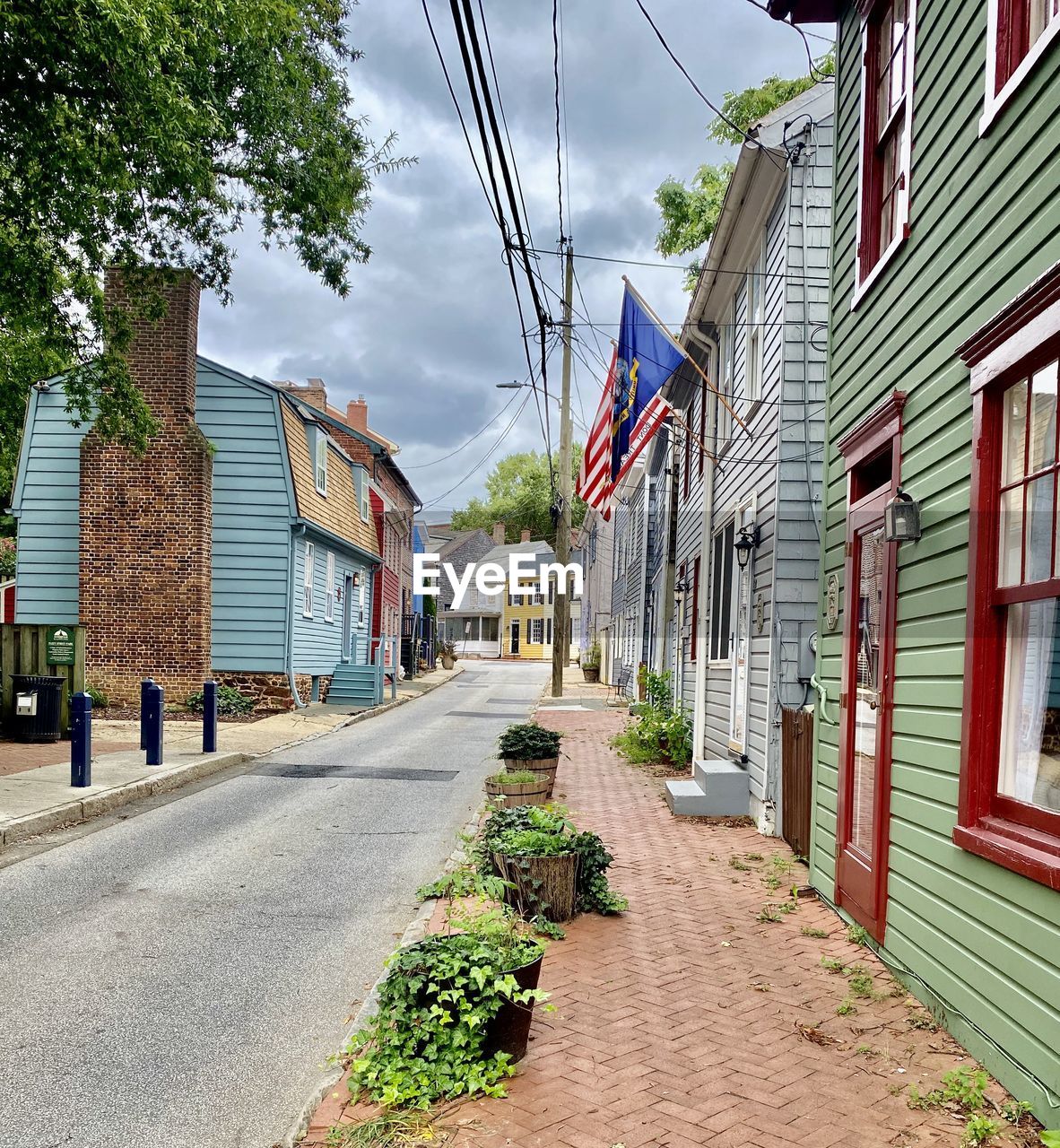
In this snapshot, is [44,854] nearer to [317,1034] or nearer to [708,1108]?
[317,1034]

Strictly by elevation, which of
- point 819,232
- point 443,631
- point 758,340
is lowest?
point 443,631

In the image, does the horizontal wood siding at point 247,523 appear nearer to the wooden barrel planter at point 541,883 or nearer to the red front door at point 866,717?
the wooden barrel planter at point 541,883

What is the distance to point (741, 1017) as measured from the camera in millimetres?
4594

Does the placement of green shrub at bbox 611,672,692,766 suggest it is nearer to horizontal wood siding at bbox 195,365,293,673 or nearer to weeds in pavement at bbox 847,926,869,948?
horizontal wood siding at bbox 195,365,293,673

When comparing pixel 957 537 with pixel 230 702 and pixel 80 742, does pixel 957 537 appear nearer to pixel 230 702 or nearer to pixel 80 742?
pixel 80 742

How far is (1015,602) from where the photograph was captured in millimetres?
3951

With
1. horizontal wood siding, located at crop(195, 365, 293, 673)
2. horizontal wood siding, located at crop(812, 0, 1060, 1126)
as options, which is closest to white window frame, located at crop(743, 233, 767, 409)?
horizontal wood siding, located at crop(812, 0, 1060, 1126)

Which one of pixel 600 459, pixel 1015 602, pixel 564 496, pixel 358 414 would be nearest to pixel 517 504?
pixel 358 414

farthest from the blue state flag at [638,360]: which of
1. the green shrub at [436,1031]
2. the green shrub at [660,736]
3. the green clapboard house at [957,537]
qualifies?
the green shrub at [436,1031]

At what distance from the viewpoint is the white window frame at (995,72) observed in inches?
154

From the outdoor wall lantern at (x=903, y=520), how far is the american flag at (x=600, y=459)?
27.5 feet

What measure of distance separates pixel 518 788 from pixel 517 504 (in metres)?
77.3

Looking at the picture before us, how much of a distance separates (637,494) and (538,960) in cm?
2529

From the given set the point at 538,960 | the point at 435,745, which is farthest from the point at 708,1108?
the point at 435,745
